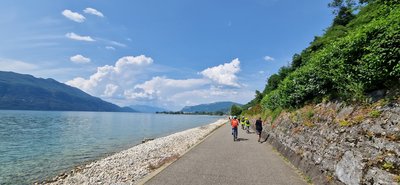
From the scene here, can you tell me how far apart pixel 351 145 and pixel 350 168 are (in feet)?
2.14

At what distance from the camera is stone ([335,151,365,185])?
18.1 ft

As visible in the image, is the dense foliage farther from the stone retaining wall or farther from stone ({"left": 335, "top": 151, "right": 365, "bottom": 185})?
stone ({"left": 335, "top": 151, "right": 365, "bottom": 185})

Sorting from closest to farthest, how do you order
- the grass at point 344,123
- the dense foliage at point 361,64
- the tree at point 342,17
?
the dense foliage at point 361,64 < the grass at point 344,123 < the tree at point 342,17

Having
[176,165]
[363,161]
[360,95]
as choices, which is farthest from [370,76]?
[176,165]

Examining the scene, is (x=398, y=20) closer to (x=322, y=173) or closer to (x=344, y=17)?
(x=322, y=173)

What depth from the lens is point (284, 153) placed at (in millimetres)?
12305

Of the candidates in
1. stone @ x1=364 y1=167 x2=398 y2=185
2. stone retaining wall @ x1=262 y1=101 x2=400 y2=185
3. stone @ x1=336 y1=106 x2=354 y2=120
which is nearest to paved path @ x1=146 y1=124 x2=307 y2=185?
stone retaining wall @ x1=262 y1=101 x2=400 y2=185

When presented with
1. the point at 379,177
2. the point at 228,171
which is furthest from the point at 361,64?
the point at 228,171

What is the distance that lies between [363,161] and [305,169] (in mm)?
3490

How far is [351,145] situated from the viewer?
244 inches

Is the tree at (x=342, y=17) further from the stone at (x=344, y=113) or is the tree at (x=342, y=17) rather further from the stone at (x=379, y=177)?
the stone at (x=379, y=177)

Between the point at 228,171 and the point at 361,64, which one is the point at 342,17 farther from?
the point at 228,171

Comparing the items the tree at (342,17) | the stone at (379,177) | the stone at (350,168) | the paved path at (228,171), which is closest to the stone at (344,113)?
the stone at (350,168)

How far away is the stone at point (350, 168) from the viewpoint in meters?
5.51
